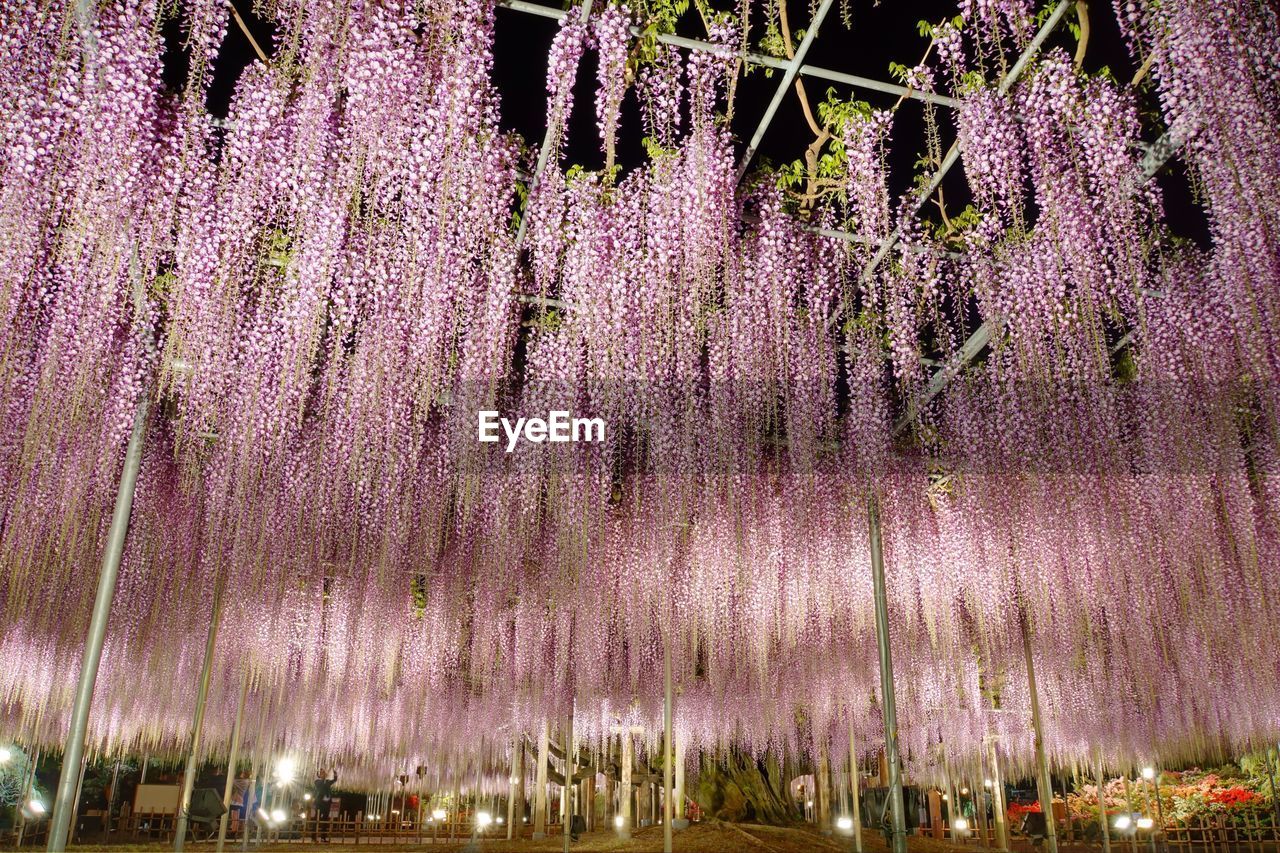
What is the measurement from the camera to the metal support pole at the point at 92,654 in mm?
3781

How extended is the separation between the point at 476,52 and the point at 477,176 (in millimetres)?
633

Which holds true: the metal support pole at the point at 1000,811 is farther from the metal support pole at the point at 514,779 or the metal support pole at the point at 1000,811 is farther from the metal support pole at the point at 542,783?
the metal support pole at the point at 514,779

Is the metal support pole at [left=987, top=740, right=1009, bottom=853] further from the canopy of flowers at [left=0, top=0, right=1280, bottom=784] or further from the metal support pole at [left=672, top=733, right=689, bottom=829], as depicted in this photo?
the metal support pole at [left=672, top=733, right=689, bottom=829]

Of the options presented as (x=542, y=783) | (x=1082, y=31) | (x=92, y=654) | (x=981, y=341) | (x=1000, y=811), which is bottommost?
(x=1000, y=811)

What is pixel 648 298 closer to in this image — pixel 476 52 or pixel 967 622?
pixel 476 52

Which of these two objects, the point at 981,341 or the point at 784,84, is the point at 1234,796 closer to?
the point at 981,341

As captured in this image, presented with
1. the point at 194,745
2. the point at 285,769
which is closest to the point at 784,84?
the point at 194,745

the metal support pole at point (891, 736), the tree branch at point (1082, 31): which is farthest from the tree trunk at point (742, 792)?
the tree branch at point (1082, 31)

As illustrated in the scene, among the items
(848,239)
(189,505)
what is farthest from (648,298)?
(189,505)

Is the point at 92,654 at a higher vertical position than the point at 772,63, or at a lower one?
lower

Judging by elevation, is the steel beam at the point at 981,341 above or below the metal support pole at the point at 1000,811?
above

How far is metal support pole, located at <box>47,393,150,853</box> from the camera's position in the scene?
3781 mm

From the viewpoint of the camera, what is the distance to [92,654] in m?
3.94

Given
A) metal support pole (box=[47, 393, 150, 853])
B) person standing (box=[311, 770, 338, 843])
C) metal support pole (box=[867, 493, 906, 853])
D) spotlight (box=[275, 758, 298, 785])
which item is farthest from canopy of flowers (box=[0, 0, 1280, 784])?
person standing (box=[311, 770, 338, 843])
